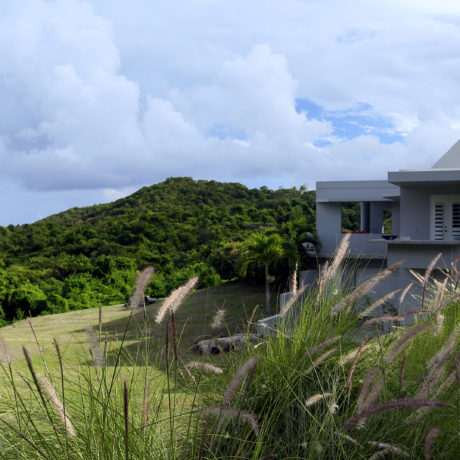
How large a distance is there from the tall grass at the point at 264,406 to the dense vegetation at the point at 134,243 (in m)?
17.8

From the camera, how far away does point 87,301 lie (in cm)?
3011

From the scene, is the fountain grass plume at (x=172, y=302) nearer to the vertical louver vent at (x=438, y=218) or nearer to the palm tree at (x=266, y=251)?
the vertical louver vent at (x=438, y=218)

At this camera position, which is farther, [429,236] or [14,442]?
[429,236]

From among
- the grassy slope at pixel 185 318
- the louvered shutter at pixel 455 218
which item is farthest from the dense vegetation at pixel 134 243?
the louvered shutter at pixel 455 218

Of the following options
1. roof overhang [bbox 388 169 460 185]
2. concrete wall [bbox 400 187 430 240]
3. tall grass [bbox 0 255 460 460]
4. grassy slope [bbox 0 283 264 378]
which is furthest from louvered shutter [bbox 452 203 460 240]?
tall grass [bbox 0 255 460 460]

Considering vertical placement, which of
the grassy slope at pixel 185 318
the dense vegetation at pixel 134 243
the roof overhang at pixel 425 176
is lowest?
the grassy slope at pixel 185 318

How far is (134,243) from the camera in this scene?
38.1m

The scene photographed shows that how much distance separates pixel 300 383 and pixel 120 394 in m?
1.06

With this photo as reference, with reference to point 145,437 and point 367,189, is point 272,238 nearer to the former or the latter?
point 367,189

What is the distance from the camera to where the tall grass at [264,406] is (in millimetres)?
2232

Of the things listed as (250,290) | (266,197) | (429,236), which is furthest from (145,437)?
(266,197)

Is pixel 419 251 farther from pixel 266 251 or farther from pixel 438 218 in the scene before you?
pixel 266 251

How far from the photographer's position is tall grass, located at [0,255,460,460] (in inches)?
87.9

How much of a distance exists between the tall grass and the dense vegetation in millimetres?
17824
